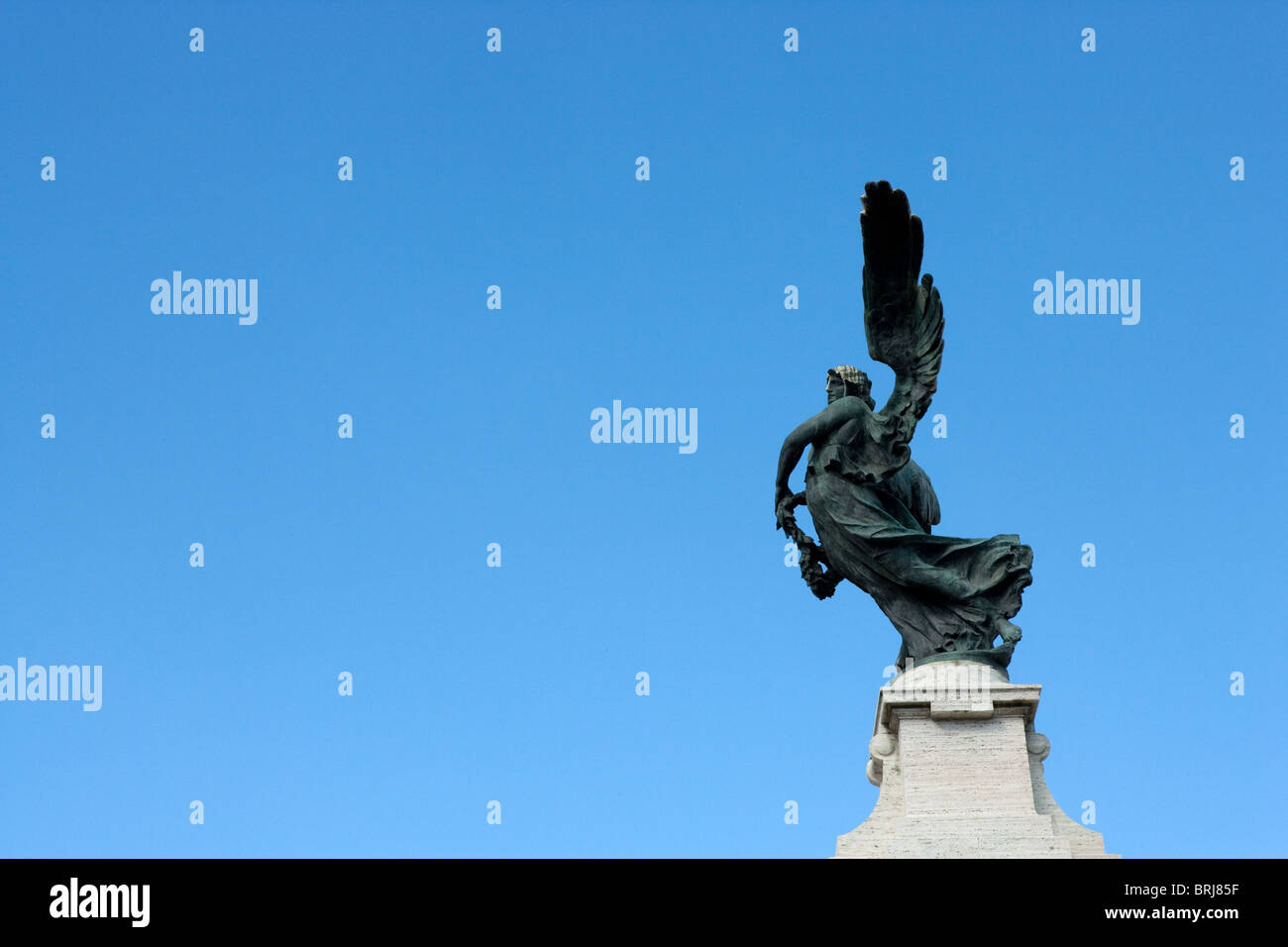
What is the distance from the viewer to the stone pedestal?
14.3 meters

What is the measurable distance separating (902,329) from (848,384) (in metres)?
0.82

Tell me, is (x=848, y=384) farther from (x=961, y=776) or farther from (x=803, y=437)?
Answer: (x=961, y=776)

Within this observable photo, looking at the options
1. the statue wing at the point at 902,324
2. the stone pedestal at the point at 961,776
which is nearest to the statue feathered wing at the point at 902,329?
the statue wing at the point at 902,324

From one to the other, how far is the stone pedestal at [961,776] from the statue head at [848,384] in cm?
301

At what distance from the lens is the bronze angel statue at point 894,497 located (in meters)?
15.6

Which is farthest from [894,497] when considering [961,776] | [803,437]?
[961,776]

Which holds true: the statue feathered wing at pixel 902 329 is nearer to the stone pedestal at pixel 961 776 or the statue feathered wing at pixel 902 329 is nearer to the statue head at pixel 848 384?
the statue head at pixel 848 384

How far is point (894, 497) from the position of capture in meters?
16.4

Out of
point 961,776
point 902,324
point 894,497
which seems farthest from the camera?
point 894,497

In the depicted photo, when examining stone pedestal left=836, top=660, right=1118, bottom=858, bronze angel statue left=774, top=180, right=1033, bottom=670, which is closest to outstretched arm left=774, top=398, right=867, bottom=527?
bronze angel statue left=774, top=180, right=1033, bottom=670

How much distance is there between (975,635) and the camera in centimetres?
1539
